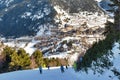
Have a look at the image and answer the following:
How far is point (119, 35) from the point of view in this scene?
32.1 m

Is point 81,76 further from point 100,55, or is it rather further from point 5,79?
point 5,79

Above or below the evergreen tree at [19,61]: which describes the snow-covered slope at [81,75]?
above

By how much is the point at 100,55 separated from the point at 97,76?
1926mm

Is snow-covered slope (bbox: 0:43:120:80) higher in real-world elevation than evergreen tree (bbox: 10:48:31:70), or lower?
higher

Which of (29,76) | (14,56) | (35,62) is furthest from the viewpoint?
(35,62)

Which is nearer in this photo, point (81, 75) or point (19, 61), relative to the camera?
point (81, 75)

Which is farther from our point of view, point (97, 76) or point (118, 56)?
point (97, 76)

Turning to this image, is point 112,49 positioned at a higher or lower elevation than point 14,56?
higher

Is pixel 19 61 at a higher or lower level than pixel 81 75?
lower

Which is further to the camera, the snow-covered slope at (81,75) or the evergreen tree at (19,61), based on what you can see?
the evergreen tree at (19,61)

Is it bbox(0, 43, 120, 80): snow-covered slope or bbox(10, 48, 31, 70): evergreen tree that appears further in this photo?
bbox(10, 48, 31, 70): evergreen tree

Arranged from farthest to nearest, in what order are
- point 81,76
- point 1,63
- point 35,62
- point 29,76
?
point 35,62
point 1,63
point 29,76
point 81,76

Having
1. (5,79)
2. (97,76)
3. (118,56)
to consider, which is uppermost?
(118,56)

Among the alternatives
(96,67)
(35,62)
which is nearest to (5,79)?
(96,67)
